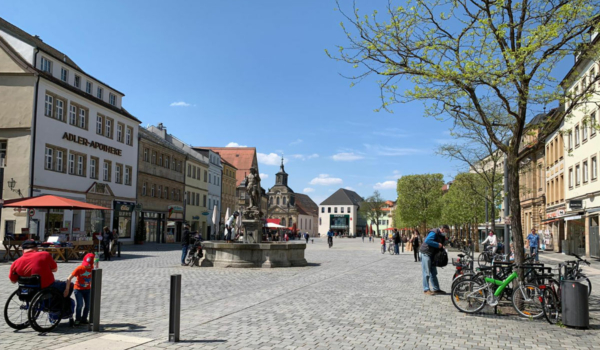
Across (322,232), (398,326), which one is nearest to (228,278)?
(398,326)

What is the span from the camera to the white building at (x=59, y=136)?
31.4 metres

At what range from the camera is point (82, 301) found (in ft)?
28.1

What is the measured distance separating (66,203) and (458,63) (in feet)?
60.8

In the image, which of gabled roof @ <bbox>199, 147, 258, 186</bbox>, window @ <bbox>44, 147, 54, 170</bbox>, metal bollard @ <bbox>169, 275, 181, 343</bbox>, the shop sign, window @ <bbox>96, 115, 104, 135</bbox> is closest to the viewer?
metal bollard @ <bbox>169, 275, 181, 343</bbox>

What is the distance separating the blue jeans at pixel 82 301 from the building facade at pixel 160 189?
38760mm

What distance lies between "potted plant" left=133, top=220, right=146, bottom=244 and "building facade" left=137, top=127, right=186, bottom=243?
1.07 ft

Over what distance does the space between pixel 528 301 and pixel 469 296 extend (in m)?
1.04

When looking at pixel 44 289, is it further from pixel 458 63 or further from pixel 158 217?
pixel 158 217

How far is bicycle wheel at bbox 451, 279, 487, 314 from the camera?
1023 cm

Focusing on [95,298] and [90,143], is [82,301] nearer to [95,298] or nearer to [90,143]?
[95,298]

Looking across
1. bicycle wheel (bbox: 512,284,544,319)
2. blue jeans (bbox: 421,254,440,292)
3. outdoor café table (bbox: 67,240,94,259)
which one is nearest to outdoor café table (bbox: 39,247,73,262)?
outdoor café table (bbox: 67,240,94,259)

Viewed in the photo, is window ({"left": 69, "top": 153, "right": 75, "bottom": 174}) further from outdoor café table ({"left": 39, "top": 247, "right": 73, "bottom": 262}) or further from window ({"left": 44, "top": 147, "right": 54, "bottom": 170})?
outdoor café table ({"left": 39, "top": 247, "right": 73, "bottom": 262})

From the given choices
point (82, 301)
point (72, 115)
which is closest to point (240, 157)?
point (72, 115)

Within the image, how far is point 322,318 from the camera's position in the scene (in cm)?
962
